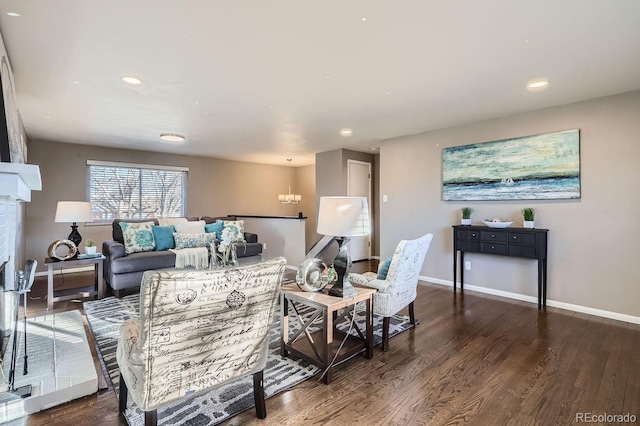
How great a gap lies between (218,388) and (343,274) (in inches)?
42.2

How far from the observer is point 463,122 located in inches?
168

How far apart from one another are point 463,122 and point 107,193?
634 centimetres

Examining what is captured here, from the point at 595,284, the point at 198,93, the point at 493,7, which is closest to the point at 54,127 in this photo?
the point at 198,93

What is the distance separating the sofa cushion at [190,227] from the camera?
4926mm

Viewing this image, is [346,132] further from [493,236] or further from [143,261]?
[143,261]

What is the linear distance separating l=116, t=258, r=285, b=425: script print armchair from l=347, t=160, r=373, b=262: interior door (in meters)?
4.83

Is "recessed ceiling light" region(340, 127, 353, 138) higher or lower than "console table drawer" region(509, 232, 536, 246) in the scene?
higher

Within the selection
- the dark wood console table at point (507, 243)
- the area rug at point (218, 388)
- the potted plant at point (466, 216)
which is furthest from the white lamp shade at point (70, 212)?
the potted plant at point (466, 216)

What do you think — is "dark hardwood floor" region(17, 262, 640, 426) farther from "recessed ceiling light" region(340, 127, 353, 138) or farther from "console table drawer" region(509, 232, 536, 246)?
"recessed ceiling light" region(340, 127, 353, 138)

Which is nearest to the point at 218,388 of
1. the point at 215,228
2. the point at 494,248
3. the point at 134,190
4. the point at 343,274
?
the point at 343,274

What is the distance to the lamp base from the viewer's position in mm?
2273

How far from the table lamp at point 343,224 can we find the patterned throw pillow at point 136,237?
321 cm

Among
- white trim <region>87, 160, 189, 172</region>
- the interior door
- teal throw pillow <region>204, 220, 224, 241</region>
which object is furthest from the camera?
the interior door

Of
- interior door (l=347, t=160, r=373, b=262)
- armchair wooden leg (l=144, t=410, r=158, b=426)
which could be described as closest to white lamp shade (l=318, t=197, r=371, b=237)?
armchair wooden leg (l=144, t=410, r=158, b=426)
